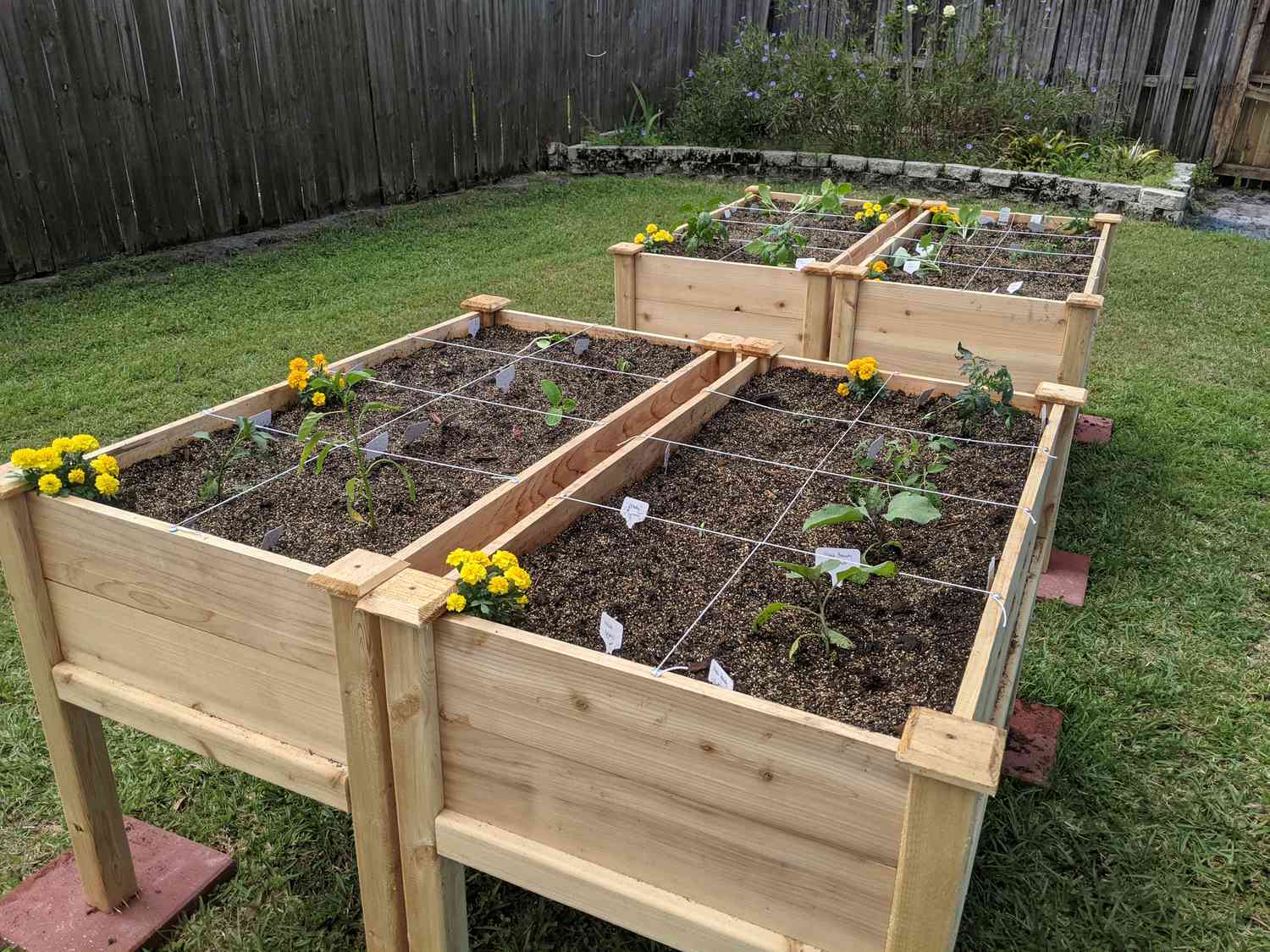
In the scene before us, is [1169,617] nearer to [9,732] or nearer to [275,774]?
[275,774]

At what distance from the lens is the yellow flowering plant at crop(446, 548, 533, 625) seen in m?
1.46

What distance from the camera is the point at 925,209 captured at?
485 cm

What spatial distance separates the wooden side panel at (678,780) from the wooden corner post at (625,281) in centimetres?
241

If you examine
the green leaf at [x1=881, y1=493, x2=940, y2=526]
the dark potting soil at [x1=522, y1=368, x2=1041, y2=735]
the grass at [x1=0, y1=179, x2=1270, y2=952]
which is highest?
the green leaf at [x1=881, y1=493, x2=940, y2=526]

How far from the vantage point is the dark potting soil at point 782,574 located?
5.09ft

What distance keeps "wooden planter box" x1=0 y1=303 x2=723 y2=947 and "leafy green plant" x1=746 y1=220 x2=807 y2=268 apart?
193 cm

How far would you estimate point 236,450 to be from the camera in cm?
219

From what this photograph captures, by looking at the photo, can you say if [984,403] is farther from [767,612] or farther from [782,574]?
[767,612]

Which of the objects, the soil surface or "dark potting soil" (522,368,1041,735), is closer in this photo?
"dark potting soil" (522,368,1041,735)

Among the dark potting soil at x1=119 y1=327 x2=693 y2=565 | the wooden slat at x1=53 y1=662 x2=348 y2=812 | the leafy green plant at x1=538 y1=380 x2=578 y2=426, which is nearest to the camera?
the wooden slat at x1=53 y1=662 x2=348 y2=812

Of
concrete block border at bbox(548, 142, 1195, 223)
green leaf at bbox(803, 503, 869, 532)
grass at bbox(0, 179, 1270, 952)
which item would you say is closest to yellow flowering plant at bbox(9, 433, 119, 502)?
grass at bbox(0, 179, 1270, 952)

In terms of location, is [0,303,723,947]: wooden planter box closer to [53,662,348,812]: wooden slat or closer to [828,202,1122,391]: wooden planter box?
[53,662,348,812]: wooden slat

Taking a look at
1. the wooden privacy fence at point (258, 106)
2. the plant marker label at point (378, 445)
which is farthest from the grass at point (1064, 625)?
the plant marker label at point (378, 445)

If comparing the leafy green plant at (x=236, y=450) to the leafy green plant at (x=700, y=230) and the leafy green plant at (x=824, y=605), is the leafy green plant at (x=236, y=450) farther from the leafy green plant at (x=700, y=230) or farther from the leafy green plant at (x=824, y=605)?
the leafy green plant at (x=700, y=230)
